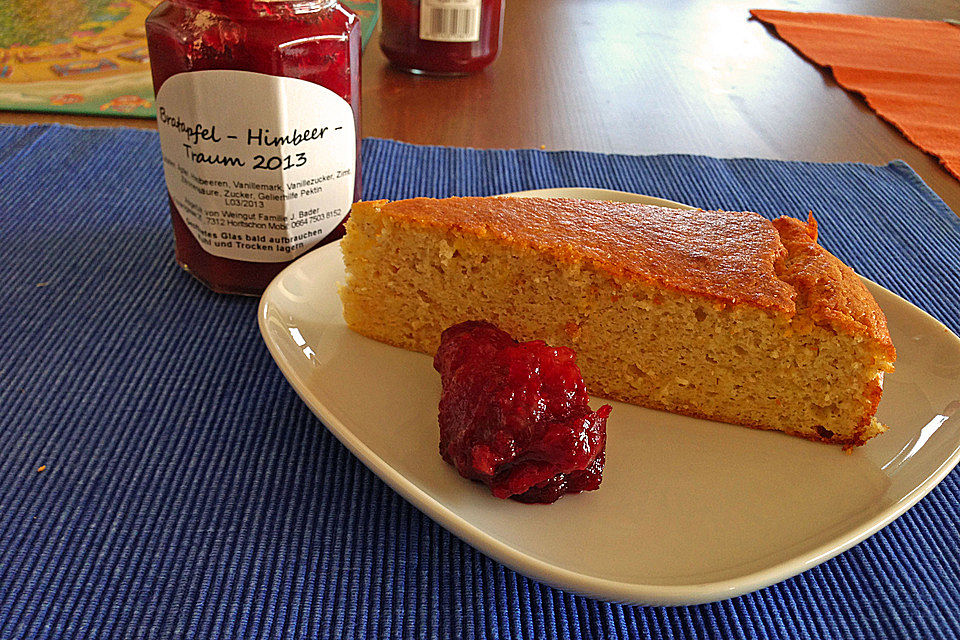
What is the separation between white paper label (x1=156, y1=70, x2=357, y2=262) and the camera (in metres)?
0.85

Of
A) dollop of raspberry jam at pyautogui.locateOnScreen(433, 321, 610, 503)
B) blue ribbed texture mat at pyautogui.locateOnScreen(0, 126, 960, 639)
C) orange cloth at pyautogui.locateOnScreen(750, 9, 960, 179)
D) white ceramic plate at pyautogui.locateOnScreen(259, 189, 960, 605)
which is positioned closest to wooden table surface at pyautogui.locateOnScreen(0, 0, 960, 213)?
orange cloth at pyautogui.locateOnScreen(750, 9, 960, 179)

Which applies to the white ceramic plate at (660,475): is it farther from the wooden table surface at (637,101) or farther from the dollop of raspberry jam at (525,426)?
the wooden table surface at (637,101)

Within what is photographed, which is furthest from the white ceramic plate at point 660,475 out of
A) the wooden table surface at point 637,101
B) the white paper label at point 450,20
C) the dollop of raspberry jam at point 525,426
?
the white paper label at point 450,20

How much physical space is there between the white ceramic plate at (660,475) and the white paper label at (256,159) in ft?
0.24

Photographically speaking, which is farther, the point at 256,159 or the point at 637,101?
the point at 637,101

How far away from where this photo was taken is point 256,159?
0.88 meters

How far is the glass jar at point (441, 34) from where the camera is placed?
159cm

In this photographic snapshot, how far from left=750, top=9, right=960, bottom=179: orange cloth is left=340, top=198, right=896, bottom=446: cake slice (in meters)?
0.91

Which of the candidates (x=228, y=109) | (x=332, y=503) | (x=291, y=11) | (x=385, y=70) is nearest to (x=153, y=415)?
(x=332, y=503)

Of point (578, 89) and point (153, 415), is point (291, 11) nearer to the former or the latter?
point (153, 415)

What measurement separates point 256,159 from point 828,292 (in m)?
0.62

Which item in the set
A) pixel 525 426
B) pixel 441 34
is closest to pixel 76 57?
pixel 441 34

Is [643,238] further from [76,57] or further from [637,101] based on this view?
[76,57]

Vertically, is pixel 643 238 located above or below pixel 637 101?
above
